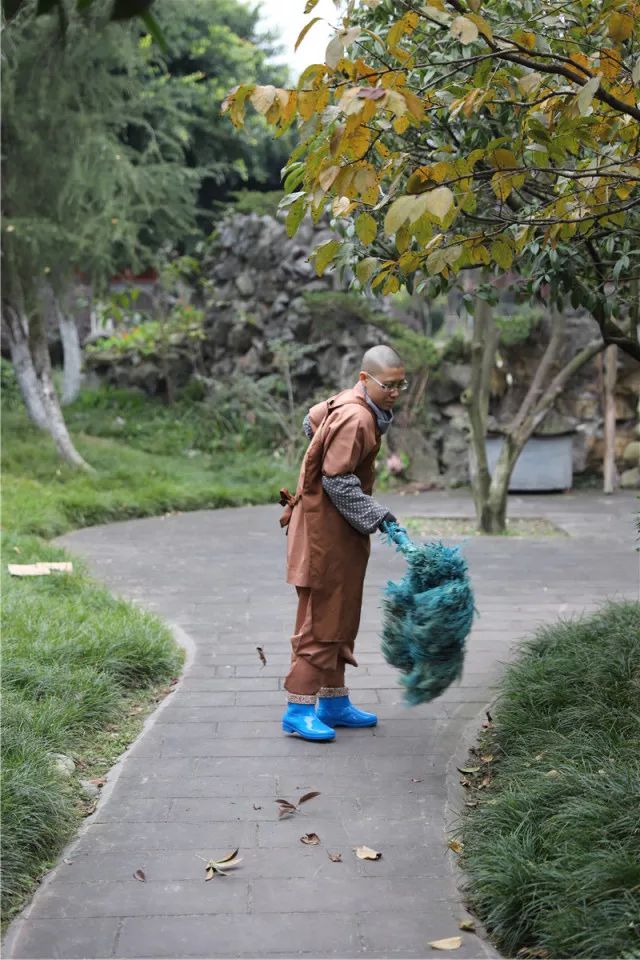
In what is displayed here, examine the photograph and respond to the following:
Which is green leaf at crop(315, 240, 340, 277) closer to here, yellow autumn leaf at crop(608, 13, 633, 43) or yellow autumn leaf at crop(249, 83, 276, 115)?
yellow autumn leaf at crop(249, 83, 276, 115)

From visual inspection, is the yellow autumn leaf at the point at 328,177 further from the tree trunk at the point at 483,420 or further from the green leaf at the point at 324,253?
the tree trunk at the point at 483,420

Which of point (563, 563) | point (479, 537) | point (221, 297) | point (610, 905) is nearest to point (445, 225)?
point (610, 905)

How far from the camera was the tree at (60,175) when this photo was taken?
13383mm

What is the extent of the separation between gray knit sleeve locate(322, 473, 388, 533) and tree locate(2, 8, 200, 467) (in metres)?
9.88

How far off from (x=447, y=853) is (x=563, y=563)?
6505 millimetres

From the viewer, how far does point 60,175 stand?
1414 cm

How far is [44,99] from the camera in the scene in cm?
1338

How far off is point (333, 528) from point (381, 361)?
2.75 ft

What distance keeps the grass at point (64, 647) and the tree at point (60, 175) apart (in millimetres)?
1105

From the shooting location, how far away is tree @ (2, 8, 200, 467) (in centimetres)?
1338

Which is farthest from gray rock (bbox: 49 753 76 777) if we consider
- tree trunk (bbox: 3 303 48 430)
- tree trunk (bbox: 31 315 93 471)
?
tree trunk (bbox: 3 303 48 430)

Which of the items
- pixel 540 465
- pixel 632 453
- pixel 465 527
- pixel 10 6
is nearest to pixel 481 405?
pixel 465 527

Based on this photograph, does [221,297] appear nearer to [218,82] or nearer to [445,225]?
[218,82]

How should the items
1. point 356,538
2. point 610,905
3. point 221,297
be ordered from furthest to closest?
1. point 221,297
2. point 356,538
3. point 610,905
